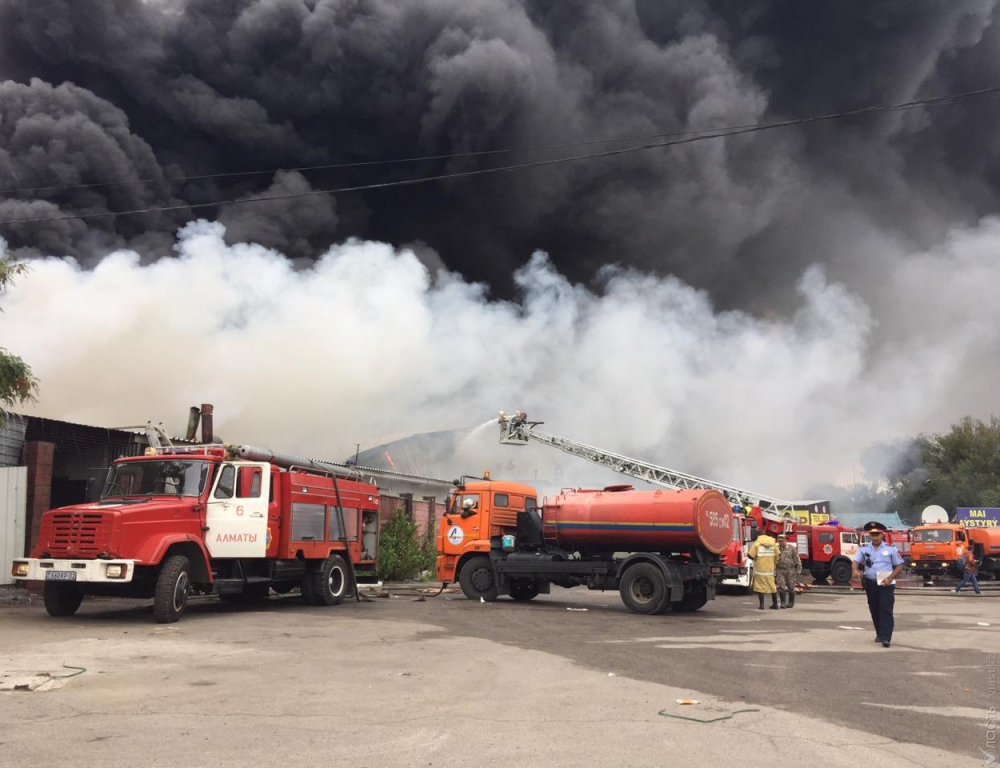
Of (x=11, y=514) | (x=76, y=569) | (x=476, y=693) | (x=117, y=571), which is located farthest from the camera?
(x=11, y=514)

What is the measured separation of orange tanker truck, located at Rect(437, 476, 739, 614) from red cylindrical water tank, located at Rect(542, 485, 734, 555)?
19mm

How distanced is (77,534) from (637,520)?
9.51m

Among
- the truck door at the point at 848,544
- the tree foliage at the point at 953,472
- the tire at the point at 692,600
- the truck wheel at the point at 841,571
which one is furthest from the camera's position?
the tree foliage at the point at 953,472

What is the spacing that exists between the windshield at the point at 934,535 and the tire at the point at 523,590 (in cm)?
1833

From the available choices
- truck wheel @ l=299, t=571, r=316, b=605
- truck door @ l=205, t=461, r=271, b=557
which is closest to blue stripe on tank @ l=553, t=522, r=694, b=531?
truck wheel @ l=299, t=571, r=316, b=605

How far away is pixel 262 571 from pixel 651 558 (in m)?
6.95

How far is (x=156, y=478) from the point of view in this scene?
525 inches

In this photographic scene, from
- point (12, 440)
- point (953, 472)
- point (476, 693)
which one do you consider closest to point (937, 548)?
point (476, 693)

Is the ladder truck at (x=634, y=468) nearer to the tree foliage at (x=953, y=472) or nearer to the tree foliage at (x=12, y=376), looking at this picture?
the tree foliage at (x=12, y=376)

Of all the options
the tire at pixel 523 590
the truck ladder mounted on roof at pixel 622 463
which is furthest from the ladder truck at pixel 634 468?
the tire at pixel 523 590

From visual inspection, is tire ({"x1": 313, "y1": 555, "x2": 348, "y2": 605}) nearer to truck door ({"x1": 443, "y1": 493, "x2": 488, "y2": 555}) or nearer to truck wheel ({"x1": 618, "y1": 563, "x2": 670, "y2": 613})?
→ truck door ({"x1": 443, "y1": 493, "x2": 488, "y2": 555})

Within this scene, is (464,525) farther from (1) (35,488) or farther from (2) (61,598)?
(1) (35,488)

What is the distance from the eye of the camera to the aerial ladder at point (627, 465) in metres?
29.5

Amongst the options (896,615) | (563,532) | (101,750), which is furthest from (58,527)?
(896,615)
